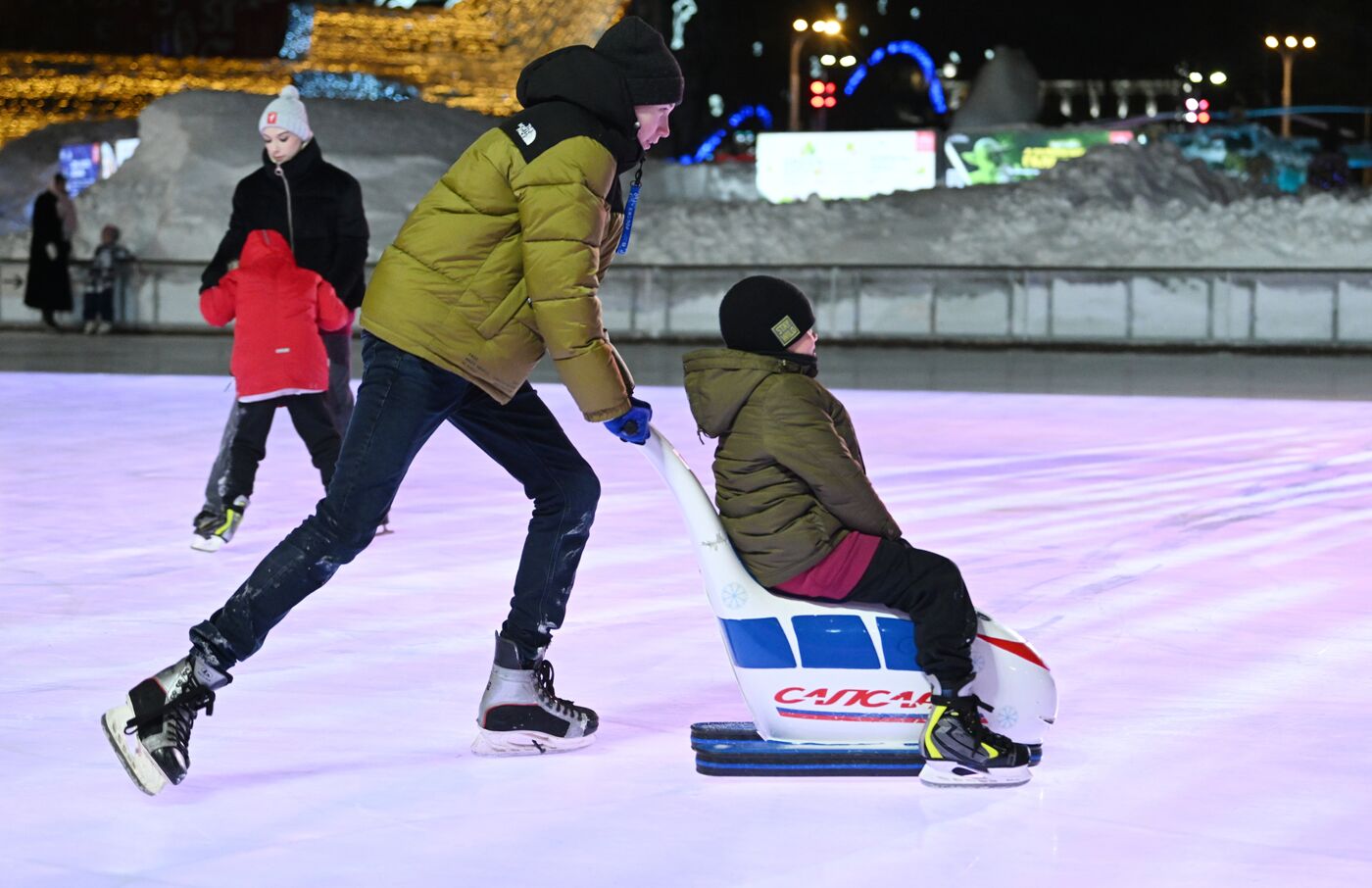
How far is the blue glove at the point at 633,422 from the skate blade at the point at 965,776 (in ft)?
2.73

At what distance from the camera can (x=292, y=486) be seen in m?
7.64

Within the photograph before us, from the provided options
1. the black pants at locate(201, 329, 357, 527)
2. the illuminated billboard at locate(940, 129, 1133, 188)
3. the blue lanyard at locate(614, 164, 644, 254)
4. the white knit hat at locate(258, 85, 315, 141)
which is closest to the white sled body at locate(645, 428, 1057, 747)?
the blue lanyard at locate(614, 164, 644, 254)

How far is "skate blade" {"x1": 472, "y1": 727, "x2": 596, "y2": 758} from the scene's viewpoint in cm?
362

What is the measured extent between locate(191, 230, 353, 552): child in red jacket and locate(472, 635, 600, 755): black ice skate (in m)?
2.53

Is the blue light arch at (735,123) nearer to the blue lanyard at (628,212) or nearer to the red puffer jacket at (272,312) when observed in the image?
the red puffer jacket at (272,312)

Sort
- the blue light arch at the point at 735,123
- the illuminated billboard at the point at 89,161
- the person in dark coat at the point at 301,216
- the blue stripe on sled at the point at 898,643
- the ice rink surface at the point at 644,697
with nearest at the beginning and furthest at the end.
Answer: the ice rink surface at the point at 644,697 → the blue stripe on sled at the point at 898,643 → the person in dark coat at the point at 301,216 → the illuminated billboard at the point at 89,161 → the blue light arch at the point at 735,123

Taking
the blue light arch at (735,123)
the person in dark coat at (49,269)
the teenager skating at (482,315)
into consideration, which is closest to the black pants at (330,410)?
the teenager skating at (482,315)

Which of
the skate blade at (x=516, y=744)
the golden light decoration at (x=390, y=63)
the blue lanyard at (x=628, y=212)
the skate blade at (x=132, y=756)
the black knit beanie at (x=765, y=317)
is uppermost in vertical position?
the golden light decoration at (x=390, y=63)

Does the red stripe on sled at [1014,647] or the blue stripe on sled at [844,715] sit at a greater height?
the red stripe on sled at [1014,647]

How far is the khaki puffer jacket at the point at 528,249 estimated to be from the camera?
3.21m

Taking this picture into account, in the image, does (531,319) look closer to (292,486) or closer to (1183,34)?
(292,486)

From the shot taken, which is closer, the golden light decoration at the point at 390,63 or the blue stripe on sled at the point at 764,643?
the blue stripe on sled at the point at 764,643

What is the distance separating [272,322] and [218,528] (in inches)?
30.2

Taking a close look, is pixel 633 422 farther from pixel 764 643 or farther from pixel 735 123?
pixel 735 123
